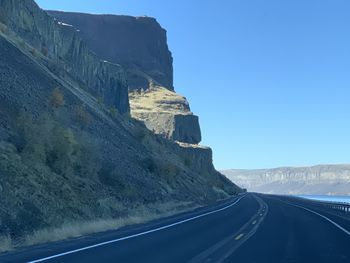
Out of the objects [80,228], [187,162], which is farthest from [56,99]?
[187,162]

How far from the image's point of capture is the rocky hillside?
64.4ft

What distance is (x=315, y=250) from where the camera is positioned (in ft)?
52.4

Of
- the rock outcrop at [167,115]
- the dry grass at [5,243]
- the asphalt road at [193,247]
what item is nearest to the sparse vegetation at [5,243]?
the dry grass at [5,243]

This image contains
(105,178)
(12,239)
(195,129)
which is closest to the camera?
(12,239)

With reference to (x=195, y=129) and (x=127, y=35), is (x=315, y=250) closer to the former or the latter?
(x=195, y=129)

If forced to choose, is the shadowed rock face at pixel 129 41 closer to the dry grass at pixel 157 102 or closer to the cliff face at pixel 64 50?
the dry grass at pixel 157 102

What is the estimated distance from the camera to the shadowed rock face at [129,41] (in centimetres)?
16350

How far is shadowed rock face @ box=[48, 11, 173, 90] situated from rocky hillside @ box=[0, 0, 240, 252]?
10521cm

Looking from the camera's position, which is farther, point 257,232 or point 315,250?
point 257,232

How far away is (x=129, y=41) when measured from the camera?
172500 millimetres

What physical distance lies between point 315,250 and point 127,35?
162585mm

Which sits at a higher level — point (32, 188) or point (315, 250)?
point (32, 188)

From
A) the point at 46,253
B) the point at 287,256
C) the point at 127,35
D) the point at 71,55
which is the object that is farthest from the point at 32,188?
the point at 127,35

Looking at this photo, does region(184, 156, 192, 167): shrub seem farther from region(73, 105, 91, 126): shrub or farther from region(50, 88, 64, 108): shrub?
region(50, 88, 64, 108): shrub
